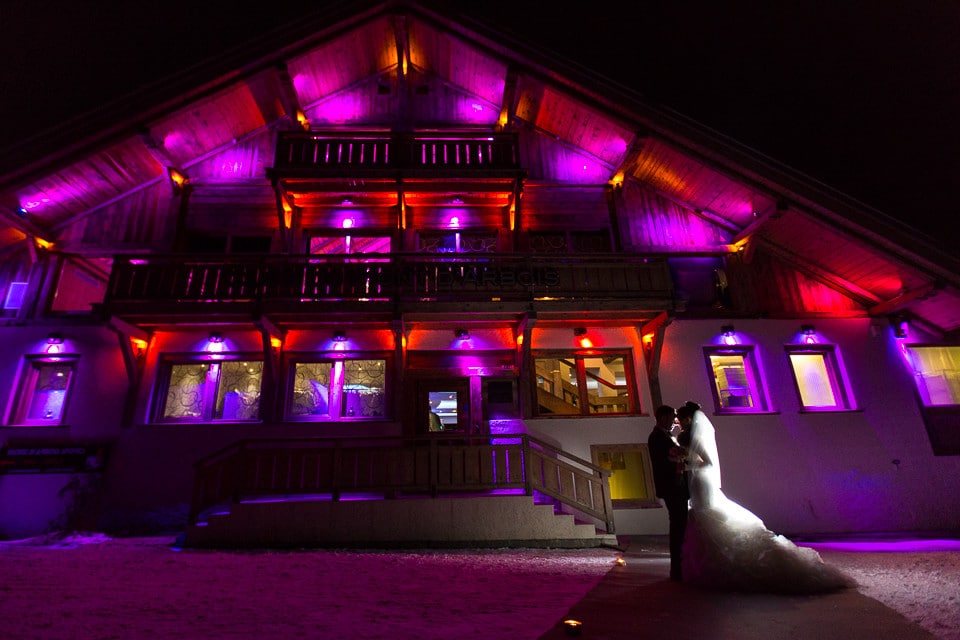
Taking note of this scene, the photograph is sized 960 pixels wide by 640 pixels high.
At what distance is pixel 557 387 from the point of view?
38.0 feet

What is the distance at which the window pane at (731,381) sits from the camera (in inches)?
455

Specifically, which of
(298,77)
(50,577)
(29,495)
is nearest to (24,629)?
(50,577)

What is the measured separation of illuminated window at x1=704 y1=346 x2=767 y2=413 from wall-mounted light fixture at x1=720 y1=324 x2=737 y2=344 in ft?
0.60

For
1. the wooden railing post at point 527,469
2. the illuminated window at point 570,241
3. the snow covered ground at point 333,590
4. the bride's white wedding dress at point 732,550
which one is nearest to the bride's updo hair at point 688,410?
→ the bride's white wedding dress at point 732,550

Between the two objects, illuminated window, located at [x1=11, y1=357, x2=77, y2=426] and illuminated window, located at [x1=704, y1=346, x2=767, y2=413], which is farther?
illuminated window, located at [x1=704, y1=346, x2=767, y2=413]

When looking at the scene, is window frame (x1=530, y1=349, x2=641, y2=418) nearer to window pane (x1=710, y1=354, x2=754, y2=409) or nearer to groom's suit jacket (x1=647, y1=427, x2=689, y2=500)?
window pane (x1=710, y1=354, x2=754, y2=409)

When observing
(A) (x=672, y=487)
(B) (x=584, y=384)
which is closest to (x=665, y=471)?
(A) (x=672, y=487)

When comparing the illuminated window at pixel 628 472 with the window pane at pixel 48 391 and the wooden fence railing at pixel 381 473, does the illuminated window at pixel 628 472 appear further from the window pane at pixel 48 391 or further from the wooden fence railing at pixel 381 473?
the window pane at pixel 48 391

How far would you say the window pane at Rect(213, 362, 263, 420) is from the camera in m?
11.1

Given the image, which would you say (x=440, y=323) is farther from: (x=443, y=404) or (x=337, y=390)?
(x=337, y=390)

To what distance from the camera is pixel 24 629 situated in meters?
3.88

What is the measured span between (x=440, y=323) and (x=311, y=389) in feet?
11.6

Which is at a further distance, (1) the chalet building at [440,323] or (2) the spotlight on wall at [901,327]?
(2) the spotlight on wall at [901,327]

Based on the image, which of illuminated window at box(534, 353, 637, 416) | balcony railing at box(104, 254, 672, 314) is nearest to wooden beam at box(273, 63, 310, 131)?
balcony railing at box(104, 254, 672, 314)
